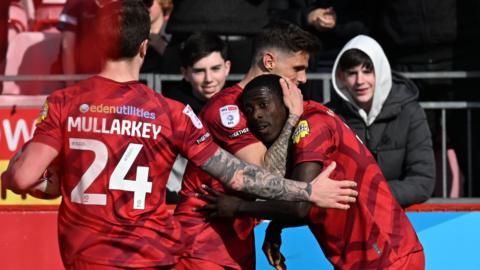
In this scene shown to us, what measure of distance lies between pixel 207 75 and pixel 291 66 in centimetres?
209

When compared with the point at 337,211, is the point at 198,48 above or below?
above

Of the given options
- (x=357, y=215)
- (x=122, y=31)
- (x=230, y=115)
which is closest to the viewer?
(x=122, y=31)

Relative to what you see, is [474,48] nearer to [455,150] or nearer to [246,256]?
[455,150]

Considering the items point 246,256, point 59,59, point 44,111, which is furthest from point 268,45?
point 59,59

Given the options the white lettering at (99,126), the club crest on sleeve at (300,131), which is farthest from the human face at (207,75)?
the white lettering at (99,126)

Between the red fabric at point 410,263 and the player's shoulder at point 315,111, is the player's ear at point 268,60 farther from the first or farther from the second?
the red fabric at point 410,263

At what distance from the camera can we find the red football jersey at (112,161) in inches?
221

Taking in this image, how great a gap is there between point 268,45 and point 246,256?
4.45 feet

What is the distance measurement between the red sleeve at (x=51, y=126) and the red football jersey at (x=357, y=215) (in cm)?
132

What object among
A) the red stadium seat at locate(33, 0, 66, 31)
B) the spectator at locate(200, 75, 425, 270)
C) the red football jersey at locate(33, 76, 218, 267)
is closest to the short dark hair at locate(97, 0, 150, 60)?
→ the red football jersey at locate(33, 76, 218, 267)

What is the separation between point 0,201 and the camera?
28.3 ft

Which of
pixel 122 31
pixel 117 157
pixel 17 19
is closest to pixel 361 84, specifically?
pixel 122 31

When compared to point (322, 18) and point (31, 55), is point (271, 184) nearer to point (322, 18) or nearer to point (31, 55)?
point (322, 18)

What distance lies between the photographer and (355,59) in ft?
27.9
